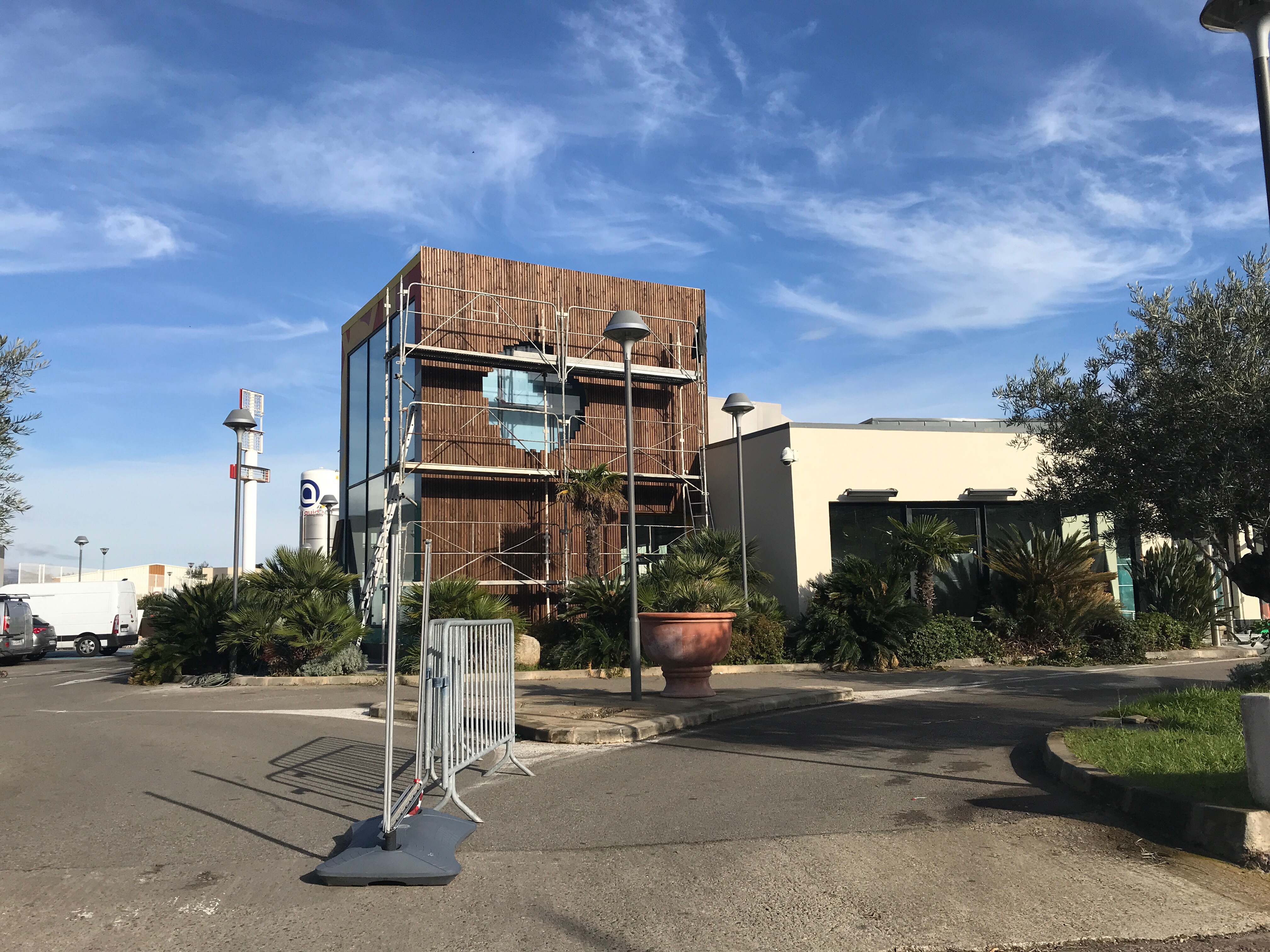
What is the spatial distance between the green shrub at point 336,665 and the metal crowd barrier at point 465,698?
9.39 metres

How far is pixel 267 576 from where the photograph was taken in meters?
17.9

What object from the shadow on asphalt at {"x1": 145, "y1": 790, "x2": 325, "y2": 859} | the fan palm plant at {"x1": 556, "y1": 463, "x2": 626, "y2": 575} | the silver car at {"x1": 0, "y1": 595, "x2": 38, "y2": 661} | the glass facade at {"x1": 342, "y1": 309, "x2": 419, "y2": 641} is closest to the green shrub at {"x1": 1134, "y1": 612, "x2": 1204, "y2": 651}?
the fan palm plant at {"x1": 556, "y1": 463, "x2": 626, "y2": 575}

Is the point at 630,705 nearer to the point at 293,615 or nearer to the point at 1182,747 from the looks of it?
the point at 1182,747

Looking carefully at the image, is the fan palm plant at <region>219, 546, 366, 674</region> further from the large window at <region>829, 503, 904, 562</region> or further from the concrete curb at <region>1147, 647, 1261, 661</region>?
the concrete curb at <region>1147, 647, 1261, 661</region>

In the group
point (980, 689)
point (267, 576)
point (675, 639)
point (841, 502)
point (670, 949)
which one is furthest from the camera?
point (841, 502)

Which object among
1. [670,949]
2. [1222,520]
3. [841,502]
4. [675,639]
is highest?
[841,502]

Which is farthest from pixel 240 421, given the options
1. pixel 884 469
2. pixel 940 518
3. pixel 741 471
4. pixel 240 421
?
pixel 940 518

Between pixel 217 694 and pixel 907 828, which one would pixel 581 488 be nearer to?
pixel 217 694

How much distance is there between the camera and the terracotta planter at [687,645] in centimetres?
1211

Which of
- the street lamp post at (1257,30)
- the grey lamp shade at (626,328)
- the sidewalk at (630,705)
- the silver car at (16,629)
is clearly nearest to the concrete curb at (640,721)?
the sidewalk at (630,705)

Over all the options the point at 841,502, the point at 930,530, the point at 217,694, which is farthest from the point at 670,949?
the point at 841,502

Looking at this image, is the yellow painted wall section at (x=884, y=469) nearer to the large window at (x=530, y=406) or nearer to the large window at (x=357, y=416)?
the large window at (x=530, y=406)

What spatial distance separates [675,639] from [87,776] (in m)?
6.40

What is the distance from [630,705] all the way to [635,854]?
6.19 metres
